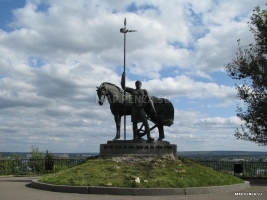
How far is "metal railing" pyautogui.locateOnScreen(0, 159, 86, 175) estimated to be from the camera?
24.2 meters

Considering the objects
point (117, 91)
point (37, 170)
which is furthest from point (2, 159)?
point (117, 91)

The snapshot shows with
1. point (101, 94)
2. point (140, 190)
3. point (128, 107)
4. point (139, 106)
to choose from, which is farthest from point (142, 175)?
point (101, 94)

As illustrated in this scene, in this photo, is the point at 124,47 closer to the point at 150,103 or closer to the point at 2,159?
the point at 150,103

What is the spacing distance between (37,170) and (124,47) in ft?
35.1

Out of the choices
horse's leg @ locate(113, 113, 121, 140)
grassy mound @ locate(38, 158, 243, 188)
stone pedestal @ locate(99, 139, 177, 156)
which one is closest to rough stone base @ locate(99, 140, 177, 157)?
stone pedestal @ locate(99, 139, 177, 156)

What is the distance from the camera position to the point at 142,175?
14.2 meters

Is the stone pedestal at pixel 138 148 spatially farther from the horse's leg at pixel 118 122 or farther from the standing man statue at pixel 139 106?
the horse's leg at pixel 118 122

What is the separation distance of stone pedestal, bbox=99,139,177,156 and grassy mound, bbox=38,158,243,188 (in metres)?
1.03

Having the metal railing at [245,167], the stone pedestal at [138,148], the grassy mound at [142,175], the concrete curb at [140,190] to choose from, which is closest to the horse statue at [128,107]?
the stone pedestal at [138,148]

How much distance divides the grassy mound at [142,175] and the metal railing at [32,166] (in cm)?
878

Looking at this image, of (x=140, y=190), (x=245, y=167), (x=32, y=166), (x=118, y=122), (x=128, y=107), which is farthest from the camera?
(x=32, y=166)

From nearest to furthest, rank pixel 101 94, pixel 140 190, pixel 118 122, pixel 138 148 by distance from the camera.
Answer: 1. pixel 140 190
2. pixel 138 148
3. pixel 101 94
4. pixel 118 122

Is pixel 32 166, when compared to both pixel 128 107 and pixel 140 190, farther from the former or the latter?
pixel 140 190

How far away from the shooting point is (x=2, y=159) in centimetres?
2444
